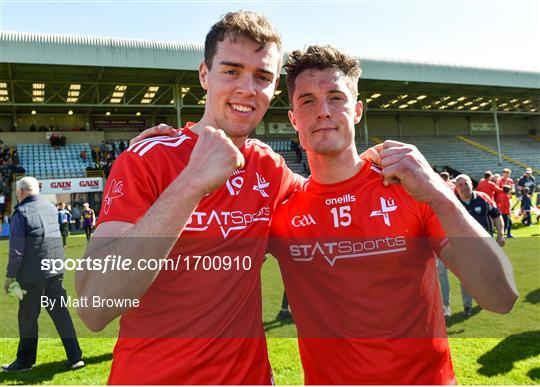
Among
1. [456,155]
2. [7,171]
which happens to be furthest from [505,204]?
[7,171]

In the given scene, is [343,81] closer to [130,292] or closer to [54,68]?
[130,292]

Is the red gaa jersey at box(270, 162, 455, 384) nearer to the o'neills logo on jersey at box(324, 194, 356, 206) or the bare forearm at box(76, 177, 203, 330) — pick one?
the o'neills logo on jersey at box(324, 194, 356, 206)

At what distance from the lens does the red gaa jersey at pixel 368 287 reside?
216cm

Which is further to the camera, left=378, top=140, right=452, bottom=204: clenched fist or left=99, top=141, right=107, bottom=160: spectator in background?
left=99, top=141, right=107, bottom=160: spectator in background

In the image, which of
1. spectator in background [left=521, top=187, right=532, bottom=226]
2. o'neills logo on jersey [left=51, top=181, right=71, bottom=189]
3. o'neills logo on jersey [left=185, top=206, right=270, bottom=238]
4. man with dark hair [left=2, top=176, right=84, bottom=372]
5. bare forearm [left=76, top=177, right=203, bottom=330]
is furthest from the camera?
o'neills logo on jersey [left=51, top=181, right=71, bottom=189]

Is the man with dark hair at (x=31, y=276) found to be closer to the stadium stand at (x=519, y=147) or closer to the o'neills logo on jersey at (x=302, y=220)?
the o'neills logo on jersey at (x=302, y=220)

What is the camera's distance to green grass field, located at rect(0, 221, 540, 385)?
4629 millimetres

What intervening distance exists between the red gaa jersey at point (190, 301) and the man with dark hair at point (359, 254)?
0.44 metres

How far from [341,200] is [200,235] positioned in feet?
2.85

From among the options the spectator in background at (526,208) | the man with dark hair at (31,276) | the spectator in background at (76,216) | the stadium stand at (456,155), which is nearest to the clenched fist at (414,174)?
the man with dark hair at (31,276)

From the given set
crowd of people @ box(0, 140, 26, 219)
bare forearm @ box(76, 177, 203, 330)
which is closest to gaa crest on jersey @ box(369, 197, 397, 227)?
bare forearm @ box(76, 177, 203, 330)

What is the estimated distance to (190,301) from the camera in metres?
1.92

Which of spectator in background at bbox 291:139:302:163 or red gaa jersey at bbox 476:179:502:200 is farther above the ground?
spectator in background at bbox 291:139:302:163

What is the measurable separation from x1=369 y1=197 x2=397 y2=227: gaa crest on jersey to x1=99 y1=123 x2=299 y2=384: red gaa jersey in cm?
74
